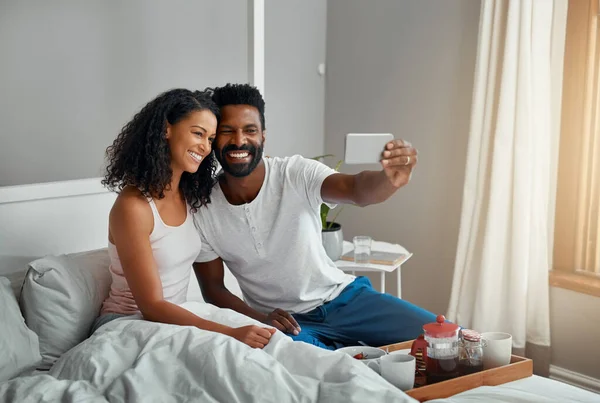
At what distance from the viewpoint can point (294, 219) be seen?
7.17ft

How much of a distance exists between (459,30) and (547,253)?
105 centimetres

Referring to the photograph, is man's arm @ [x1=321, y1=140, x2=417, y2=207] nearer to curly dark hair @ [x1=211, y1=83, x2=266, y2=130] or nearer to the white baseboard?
curly dark hair @ [x1=211, y1=83, x2=266, y2=130]

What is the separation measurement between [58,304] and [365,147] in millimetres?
929

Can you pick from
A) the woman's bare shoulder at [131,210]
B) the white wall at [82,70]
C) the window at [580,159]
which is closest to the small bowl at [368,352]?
the woman's bare shoulder at [131,210]

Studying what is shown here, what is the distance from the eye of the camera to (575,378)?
114 inches

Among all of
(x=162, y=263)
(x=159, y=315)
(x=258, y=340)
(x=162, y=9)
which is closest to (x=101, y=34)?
(x=162, y=9)

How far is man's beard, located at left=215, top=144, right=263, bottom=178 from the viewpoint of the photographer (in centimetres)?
214

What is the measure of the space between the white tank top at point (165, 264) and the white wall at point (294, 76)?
1.50m

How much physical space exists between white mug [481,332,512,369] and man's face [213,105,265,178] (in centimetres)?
86

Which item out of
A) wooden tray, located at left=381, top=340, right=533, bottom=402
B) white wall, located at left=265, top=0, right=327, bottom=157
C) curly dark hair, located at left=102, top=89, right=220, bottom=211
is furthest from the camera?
white wall, located at left=265, top=0, right=327, bottom=157

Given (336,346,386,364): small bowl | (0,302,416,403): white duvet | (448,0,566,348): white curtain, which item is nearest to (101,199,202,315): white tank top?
(0,302,416,403): white duvet

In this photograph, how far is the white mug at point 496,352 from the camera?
1716 mm

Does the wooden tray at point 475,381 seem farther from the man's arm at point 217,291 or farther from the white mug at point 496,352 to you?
the man's arm at point 217,291

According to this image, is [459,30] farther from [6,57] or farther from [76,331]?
[76,331]
